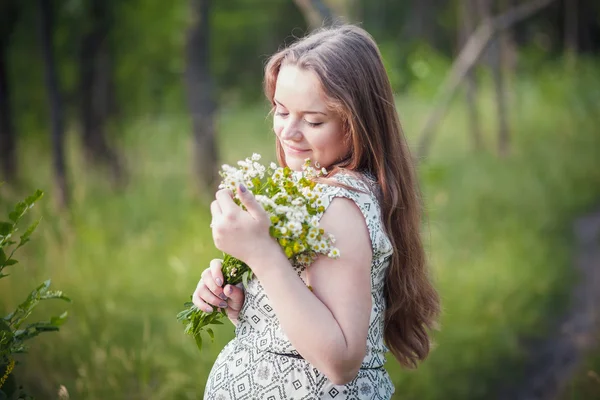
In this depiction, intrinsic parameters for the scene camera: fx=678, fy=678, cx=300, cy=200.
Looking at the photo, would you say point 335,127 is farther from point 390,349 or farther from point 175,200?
point 175,200

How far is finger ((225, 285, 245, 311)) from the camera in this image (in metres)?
1.76

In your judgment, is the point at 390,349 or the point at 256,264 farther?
the point at 390,349

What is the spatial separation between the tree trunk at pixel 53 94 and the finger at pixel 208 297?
179 inches

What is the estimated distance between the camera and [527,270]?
527 cm

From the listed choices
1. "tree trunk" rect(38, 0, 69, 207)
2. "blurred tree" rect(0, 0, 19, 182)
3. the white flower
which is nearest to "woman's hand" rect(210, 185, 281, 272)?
the white flower

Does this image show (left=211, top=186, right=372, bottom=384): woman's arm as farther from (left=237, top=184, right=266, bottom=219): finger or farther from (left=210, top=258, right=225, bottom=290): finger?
(left=210, top=258, right=225, bottom=290): finger

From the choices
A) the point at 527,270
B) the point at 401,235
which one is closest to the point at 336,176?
the point at 401,235

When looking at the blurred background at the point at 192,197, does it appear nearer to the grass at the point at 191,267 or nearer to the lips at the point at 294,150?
the grass at the point at 191,267

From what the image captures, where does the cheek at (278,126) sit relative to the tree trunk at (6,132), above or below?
below

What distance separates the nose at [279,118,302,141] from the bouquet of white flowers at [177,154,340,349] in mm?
89

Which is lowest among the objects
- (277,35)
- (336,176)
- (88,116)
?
(336,176)

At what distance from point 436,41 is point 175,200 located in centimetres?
2472

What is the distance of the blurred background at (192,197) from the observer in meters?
3.76

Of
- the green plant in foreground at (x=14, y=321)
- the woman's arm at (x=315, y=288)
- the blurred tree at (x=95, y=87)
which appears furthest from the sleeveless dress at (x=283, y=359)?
the blurred tree at (x=95, y=87)
